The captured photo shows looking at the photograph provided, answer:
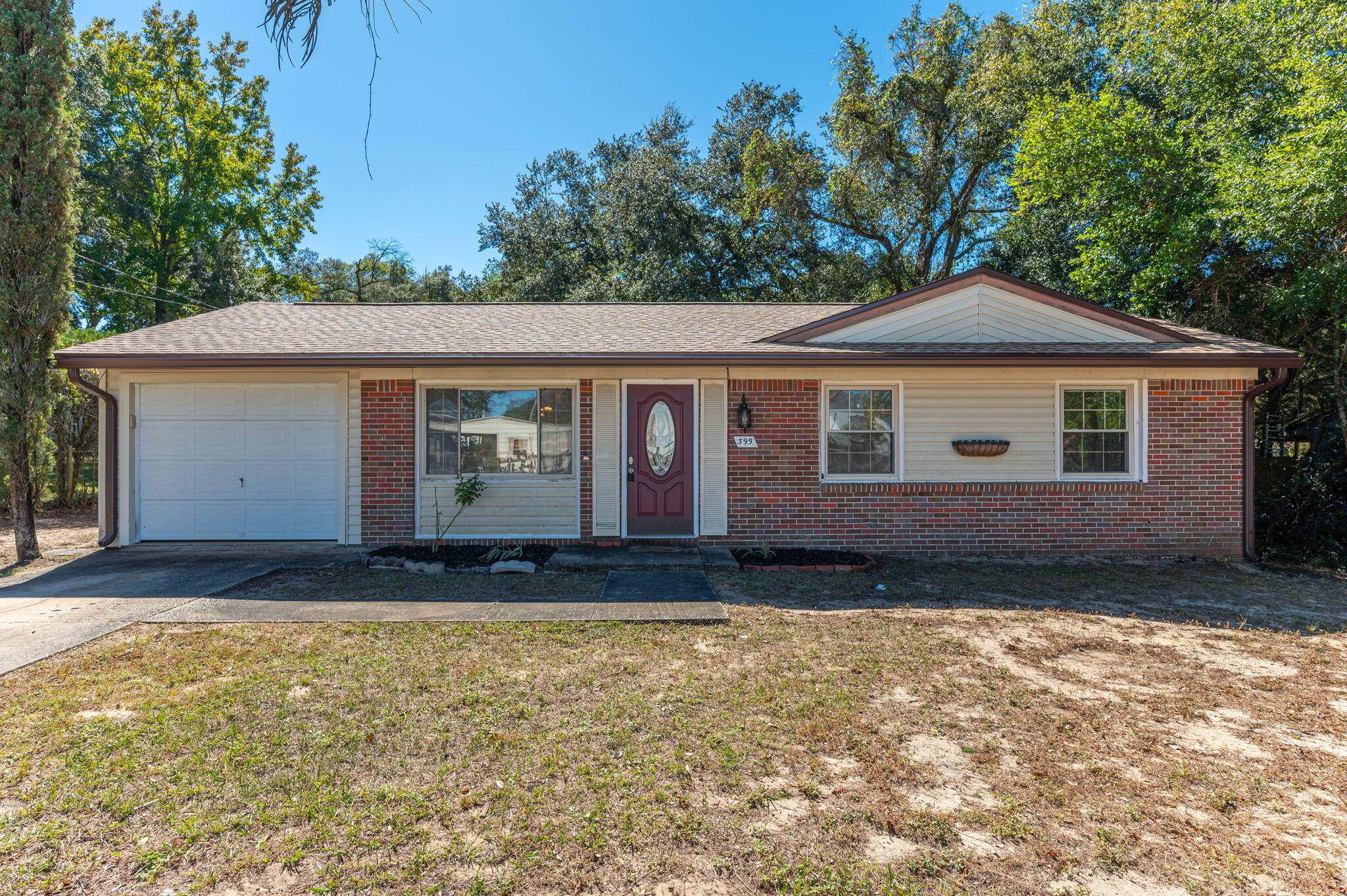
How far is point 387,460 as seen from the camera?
812 cm

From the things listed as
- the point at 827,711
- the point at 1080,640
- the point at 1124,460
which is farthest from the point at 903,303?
the point at 827,711

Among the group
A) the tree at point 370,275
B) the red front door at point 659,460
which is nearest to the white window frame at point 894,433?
the red front door at point 659,460

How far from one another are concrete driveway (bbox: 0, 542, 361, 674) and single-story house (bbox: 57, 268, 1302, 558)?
1.10 feet

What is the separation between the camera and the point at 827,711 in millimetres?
3629

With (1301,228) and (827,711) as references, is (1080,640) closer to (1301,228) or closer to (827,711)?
(827,711)

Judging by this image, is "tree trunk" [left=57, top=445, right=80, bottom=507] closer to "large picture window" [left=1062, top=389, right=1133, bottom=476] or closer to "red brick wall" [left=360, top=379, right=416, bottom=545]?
"red brick wall" [left=360, top=379, right=416, bottom=545]

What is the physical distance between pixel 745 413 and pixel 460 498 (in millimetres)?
3578

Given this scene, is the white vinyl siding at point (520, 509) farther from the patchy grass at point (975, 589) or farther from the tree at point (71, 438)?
the tree at point (71, 438)

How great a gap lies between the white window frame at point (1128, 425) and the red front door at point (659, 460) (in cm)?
453

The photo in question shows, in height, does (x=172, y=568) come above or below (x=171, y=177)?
below

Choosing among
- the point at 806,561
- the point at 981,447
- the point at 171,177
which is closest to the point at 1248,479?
the point at 981,447

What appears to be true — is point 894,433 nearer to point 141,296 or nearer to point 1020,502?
point 1020,502

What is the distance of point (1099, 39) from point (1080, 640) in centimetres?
1640

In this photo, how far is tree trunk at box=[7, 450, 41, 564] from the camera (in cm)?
755
